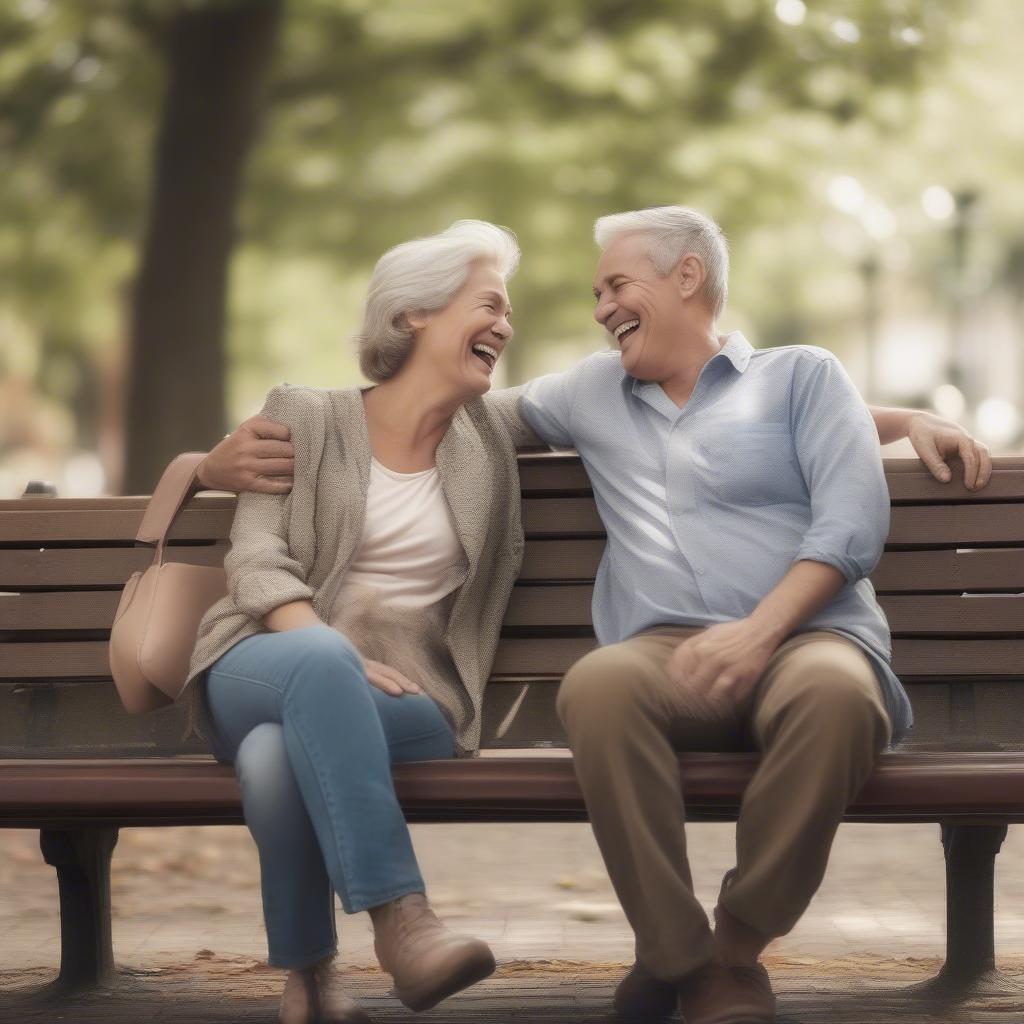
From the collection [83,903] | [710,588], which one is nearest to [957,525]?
[710,588]

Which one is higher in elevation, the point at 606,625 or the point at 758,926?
the point at 606,625

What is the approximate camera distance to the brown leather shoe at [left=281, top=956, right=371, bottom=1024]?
388 centimetres

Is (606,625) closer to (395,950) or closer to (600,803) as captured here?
(600,803)

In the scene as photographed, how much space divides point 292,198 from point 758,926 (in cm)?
1022

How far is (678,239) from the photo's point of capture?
461 centimetres

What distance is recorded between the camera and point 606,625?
14.9ft

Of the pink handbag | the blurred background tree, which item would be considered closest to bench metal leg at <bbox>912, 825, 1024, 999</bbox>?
the pink handbag

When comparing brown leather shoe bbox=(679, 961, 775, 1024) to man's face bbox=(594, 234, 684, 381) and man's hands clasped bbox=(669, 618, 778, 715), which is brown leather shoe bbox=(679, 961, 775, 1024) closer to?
man's hands clasped bbox=(669, 618, 778, 715)

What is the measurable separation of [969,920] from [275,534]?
6.27 ft

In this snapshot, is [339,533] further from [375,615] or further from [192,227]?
[192,227]

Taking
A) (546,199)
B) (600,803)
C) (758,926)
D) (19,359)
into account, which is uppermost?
(19,359)

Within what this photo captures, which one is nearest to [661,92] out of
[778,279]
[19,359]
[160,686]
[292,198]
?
[292,198]

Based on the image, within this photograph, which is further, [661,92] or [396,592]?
[661,92]

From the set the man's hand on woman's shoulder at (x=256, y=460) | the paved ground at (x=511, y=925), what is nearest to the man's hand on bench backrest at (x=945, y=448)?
the paved ground at (x=511, y=925)
